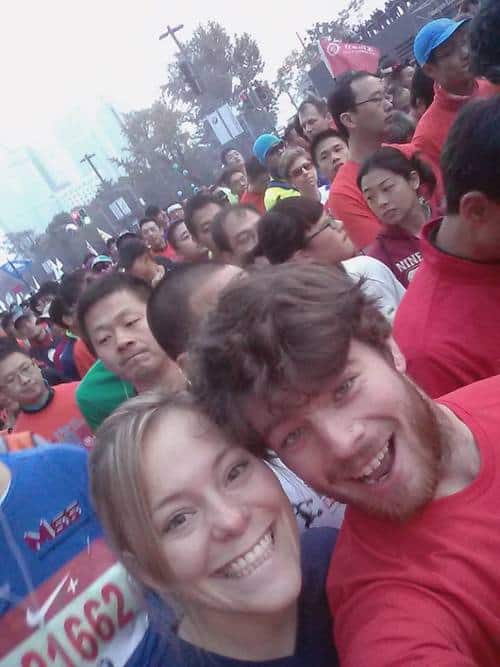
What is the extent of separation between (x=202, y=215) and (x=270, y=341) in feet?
14.3

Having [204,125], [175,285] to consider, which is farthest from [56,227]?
[175,285]

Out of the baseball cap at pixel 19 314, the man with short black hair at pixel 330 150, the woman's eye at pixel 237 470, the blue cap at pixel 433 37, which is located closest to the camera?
the woman's eye at pixel 237 470

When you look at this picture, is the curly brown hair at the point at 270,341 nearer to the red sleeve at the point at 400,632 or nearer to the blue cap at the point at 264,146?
the red sleeve at the point at 400,632

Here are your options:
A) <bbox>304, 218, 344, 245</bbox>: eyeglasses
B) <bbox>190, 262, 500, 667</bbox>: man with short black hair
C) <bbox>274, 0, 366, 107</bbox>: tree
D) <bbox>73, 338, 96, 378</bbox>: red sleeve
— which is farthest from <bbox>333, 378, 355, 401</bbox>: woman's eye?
<bbox>274, 0, 366, 107</bbox>: tree

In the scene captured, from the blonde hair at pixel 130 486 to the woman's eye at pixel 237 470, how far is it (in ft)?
0.59

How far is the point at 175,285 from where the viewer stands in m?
2.53

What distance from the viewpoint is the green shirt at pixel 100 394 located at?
10.7 feet

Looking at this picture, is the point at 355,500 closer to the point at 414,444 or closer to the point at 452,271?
the point at 414,444

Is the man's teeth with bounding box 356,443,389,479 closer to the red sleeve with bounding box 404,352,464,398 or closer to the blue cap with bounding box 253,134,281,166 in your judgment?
the red sleeve with bounding box 404,352,464,398

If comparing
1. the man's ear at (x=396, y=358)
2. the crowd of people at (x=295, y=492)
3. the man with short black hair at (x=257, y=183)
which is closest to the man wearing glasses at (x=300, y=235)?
the crowd of people at (x=295, y=492)

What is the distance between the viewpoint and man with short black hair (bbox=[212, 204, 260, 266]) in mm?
3881

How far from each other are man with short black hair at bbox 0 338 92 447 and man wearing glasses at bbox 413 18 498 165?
2930 millimetres

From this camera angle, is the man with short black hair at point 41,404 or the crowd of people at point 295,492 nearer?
the crowd of people at point 295,492

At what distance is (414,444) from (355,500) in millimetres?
191
